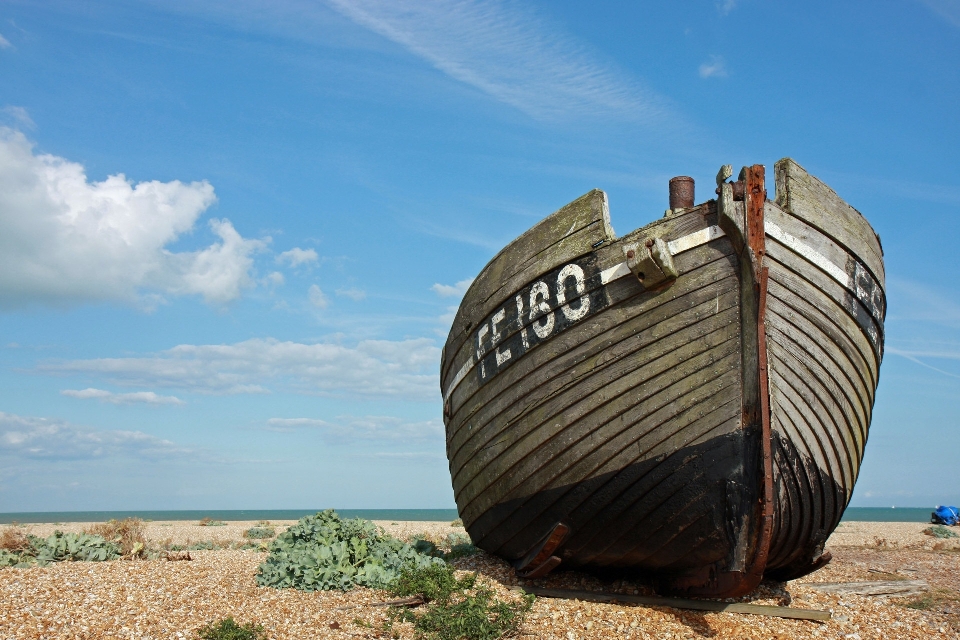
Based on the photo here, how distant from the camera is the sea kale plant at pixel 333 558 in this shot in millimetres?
6605

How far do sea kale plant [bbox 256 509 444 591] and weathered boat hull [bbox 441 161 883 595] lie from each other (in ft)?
4.80

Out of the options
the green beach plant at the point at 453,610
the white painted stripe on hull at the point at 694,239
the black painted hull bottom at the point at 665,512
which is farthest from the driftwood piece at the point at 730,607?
the white painted stripe on hull at the point at 694,239

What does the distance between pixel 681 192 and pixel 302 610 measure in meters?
4.85

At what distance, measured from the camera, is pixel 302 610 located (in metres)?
5.76

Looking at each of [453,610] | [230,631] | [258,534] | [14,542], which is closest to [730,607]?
[453,610]

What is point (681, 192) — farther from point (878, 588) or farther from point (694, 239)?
point (878, 588)

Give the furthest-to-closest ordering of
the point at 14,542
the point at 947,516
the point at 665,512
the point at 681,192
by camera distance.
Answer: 1. the point at 947,516
2. the point at 14,542
3. the point at 681,192
4. the point at 665,512

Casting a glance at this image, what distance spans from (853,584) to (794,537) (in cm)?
261

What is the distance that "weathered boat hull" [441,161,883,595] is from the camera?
5.15 metres

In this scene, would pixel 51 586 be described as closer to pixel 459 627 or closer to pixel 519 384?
pixel 459 627

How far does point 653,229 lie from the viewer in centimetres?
549

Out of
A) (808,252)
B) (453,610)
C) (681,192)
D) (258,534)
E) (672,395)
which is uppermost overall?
(681,192)

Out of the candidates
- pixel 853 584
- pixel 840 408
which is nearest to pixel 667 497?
pixel 840 408

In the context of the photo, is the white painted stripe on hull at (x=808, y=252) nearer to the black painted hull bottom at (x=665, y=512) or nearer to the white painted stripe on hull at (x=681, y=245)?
the white painted stripe on hull at (x=681, y=245)
